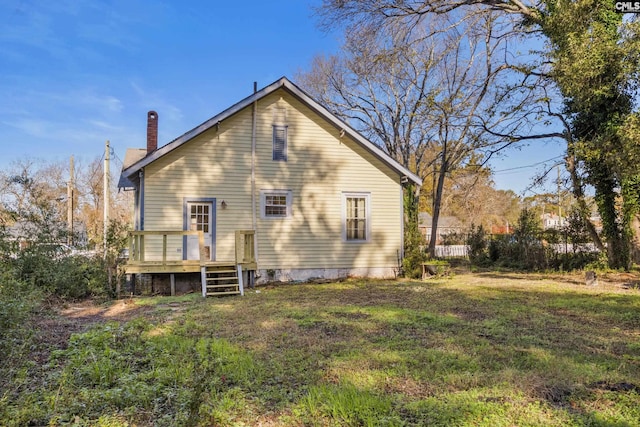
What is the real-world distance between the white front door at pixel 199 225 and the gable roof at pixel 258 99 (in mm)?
1754

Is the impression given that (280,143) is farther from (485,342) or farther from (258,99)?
(485,342)

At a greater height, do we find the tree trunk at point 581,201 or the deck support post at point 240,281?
the tree trunk at point 581,201

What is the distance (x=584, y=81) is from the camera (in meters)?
12.1

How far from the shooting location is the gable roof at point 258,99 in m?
11.6

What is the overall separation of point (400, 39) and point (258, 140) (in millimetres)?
7898

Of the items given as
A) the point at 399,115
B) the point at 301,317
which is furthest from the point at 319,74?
the point at 301,317

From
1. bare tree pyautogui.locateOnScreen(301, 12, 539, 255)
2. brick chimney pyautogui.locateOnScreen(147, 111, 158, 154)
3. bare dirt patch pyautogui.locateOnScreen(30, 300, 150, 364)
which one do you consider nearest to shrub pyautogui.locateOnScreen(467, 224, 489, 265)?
bare tree pyautogui.locateOnScreen(301, 12, 539, 255)

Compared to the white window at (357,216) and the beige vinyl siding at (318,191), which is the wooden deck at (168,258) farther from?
the white window at (357,216)

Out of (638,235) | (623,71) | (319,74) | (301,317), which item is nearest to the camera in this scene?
(301,317)

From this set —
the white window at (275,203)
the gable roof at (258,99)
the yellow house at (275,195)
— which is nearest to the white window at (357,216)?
the yellow house at (275,195)

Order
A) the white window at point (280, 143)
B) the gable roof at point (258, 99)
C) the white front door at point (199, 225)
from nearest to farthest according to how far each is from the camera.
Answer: the gable roof at point (258, 99) < the white front door at point (199, 225) < the white window at point (280, 143)

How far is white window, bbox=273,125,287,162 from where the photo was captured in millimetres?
13203

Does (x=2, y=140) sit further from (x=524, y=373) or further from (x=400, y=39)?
(x=524, y=373)

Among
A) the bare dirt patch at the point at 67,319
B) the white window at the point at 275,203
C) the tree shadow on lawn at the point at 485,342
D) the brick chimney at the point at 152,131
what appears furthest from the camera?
the brick chimney at the point at 152,131
